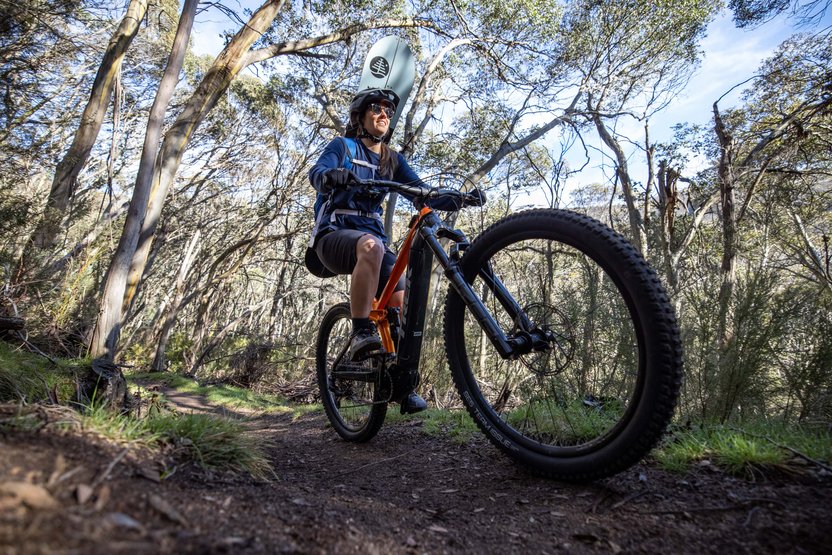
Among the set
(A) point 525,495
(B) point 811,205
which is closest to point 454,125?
(B) point 811,205

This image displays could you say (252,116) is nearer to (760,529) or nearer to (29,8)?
(29,8)

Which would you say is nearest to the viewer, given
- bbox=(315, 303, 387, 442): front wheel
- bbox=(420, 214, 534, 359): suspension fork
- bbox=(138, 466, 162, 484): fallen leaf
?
bbox=(138, 466, 162, 484): fallen leaf

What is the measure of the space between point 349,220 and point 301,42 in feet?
20.8

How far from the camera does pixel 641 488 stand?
1.57m

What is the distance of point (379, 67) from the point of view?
166 inches

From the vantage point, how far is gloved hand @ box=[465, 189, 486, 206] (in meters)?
2.57

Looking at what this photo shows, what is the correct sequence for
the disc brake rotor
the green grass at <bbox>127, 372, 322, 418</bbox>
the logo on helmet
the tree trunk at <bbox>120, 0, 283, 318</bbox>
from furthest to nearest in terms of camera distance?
the green grass at <bbox>127, 372, 322, 418</bbox> → the tree trunk at <bbox>120, 0, 283, 318</bbox> → the logo on helmet → the disc brake rotor

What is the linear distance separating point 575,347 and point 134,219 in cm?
553

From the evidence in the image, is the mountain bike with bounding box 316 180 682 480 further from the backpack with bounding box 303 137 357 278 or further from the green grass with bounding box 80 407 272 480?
the green grass with bounding box 80 407 272 480

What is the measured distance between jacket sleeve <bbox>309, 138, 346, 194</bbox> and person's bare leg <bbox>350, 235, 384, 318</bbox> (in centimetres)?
42

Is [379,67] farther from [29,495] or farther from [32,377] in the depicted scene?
[29,495]

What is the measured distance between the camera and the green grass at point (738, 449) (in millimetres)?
1551

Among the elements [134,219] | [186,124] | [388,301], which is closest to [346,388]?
[388,301]

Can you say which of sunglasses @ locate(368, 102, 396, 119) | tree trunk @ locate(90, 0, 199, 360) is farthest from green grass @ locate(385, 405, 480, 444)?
tree trunk @ locate(90, 0, 199, 360)
